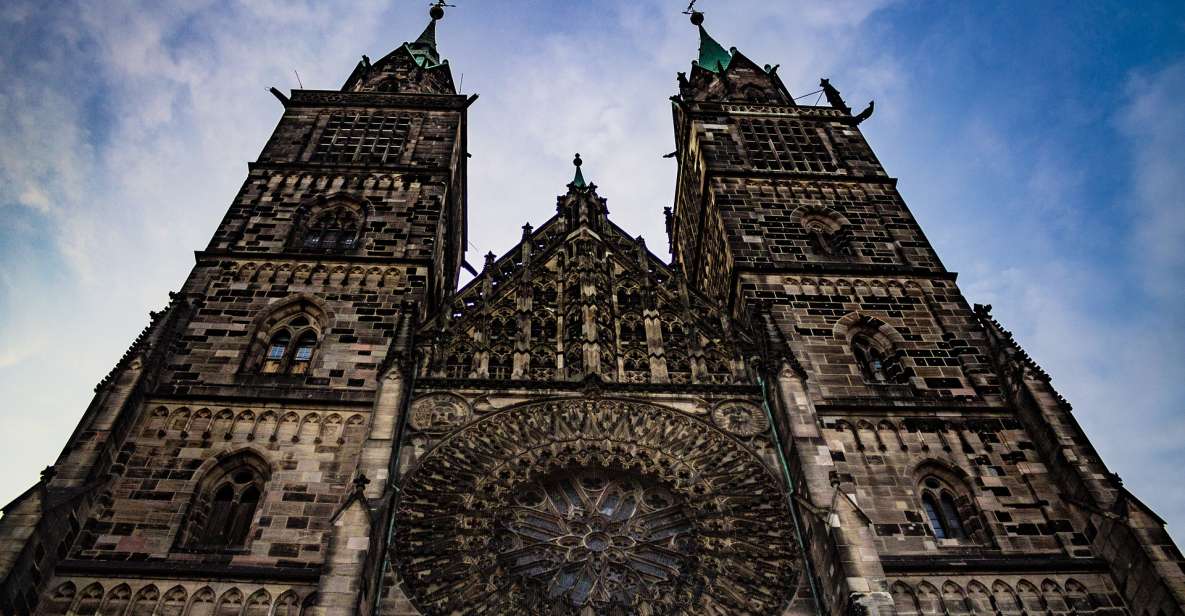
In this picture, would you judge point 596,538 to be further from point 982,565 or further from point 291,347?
point 291,347

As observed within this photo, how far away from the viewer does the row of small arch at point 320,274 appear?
56.2ft

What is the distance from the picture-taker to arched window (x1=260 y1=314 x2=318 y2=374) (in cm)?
1541

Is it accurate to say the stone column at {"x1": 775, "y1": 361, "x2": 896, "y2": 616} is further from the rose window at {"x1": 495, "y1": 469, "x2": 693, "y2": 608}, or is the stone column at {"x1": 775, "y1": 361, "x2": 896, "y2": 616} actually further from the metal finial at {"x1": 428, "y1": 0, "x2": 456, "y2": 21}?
the metal finial at {"x1": 428, "y1": 0, "x2": 456, "y2": 21}

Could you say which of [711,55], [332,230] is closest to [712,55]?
[711,55]

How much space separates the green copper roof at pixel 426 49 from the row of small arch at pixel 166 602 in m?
20.3

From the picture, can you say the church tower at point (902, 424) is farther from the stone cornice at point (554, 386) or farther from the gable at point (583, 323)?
the stone cornice at point (554, 386)

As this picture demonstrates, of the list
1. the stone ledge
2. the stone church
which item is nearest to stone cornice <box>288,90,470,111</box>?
the stone church

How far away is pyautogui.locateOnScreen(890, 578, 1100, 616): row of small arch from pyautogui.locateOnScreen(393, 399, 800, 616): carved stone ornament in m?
1.56

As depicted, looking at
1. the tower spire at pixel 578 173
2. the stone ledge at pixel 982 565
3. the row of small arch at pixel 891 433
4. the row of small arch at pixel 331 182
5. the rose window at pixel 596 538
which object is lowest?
the stone ledge at pixel 982 565

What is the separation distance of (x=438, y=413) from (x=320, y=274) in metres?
5.23

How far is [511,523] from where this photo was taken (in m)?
12.8

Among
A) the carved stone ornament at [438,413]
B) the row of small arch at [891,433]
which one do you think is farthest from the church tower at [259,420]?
the row of small arch at [891,433]

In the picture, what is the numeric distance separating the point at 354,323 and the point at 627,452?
19.3ft

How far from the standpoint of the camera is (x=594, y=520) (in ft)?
42.5
